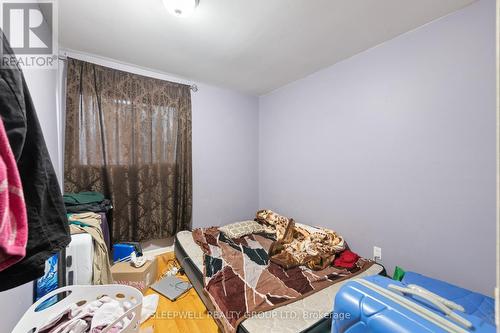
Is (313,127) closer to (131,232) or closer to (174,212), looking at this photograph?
(174,212)

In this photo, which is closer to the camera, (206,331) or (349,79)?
(206,331)

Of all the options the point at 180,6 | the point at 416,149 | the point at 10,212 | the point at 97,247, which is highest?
the point at 180,6

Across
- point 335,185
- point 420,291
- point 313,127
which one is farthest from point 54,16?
point 335,185

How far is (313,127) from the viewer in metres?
2.66

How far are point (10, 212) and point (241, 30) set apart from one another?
194cm

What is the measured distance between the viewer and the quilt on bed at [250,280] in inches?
55.5

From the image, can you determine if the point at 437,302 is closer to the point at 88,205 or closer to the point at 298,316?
the point at 298,316

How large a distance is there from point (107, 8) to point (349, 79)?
2357 millimetres

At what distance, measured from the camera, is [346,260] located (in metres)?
2.00

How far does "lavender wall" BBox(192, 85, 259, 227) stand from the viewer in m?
2.99

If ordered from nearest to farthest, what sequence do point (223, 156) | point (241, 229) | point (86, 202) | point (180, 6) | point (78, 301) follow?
point (78, 301) → point (180, 6) → point (86, 202) → point (241, 229) → point (223, 156)

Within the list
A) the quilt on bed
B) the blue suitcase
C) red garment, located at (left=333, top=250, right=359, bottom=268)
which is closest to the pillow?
the quilt on bed

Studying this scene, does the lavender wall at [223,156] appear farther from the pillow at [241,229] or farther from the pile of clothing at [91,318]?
the pile of clothing at [91,318]

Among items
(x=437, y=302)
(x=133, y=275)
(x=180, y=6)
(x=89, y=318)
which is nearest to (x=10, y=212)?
(x=89, y=318)
